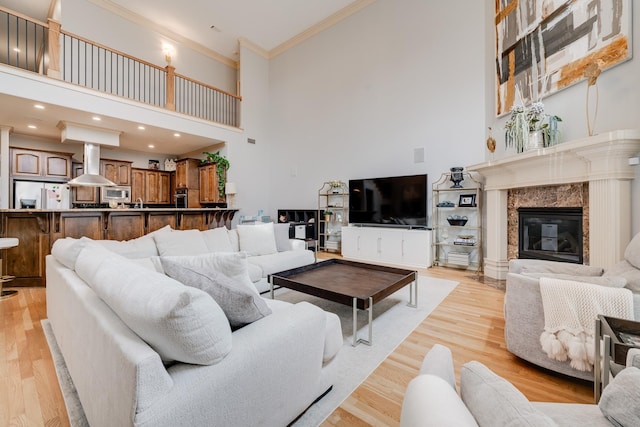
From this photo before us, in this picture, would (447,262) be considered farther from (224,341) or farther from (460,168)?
(224,341)

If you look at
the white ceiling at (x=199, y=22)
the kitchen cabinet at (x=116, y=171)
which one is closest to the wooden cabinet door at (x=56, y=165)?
the white ceiling at (x=199, y=22)

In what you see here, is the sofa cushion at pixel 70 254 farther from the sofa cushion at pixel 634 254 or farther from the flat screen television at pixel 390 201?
the flat screen television at pixel 390 201

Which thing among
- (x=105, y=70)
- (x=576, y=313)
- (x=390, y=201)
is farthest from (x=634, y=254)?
(x=105, y=70)

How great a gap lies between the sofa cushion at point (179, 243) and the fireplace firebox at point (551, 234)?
13.7 feet

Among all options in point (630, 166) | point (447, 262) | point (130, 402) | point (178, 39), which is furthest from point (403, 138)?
point (178, 39)

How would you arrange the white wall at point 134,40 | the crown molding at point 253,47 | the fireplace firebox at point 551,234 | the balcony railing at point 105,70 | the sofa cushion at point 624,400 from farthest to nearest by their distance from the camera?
the crown molding at point 253,47 → the white wall at point 134,40 → the balcony railing at point 105,70 → the fireplace firebox at point 551,234 → the sofa cushion at point 624,400

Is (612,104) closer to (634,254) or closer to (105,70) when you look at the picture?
(634,254)

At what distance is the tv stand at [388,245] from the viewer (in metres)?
4.86

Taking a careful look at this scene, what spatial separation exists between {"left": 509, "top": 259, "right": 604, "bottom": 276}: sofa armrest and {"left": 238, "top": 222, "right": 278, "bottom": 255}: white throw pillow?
2763 mm

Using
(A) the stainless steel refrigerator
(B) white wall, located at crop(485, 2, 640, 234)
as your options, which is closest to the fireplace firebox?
(B) white wall, located at crop(485, 2, 640, 234)

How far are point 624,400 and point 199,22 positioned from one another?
28.3ft

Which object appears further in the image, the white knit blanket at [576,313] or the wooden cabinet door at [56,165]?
the wooden cabinet door at [56,165]

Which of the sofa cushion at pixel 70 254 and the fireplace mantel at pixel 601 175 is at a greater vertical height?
the fireplace mantel at pixel 601 175

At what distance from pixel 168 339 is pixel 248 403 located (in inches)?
16.4
